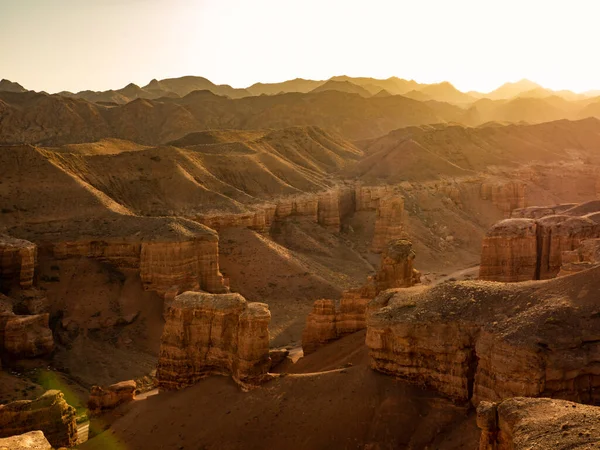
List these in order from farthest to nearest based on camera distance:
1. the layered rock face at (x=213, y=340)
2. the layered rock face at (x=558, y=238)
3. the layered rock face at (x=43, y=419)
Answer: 1. the layered rock face at (x=558, y=238)
2. the layered rock face at (x=43, y=419)
3. the layered rock face at (x=213, y=340)

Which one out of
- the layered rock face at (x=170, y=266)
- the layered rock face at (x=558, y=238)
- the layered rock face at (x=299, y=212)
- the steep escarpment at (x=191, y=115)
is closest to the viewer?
the layered rock face at (x=558, y=238)

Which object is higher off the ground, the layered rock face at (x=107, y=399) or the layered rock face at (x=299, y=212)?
the layered rock face at (x=299, y=212)

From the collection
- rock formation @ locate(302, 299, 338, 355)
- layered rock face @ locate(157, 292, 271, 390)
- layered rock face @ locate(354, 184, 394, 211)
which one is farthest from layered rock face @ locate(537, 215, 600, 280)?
layered rock face @ locate(354, 184, 394, 211)

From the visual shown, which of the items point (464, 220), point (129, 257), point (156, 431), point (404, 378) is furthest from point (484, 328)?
point (464, 220)

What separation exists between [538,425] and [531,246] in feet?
64.4

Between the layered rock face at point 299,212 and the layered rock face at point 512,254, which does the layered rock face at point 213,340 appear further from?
the layered rock face at point 299,212

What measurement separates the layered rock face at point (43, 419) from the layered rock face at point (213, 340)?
3.50 metres

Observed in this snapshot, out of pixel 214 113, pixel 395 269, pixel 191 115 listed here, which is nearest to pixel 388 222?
pixel 395 269

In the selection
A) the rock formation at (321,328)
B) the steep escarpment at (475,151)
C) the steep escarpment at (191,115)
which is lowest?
the rock formation at (321,328)

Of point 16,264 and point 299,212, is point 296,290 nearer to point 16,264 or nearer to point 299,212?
point 299,212

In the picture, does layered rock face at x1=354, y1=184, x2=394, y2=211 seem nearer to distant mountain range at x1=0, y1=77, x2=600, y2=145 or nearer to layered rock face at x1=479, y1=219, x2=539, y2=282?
layered rock face at x1=479, y1=219, x2=539, y2=282

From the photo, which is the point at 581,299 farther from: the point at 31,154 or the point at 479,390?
the point at 31,154

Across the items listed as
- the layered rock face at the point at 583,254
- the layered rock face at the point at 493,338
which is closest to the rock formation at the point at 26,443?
the layered rock face at the point at 493,338

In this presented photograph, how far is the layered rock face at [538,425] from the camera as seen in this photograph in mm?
10531
